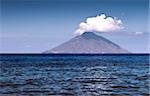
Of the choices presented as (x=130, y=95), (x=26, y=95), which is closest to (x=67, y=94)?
(x=26, y=95)

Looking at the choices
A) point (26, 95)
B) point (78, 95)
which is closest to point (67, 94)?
point (78, 95)

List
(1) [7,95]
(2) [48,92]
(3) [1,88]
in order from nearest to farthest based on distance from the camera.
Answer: (1) [7,95] → (2) [48,92] → (3) [1,88]

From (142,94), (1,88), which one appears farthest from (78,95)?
(1,88)

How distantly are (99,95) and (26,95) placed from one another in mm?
5331

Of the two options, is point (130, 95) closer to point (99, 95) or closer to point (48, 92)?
point (99, 95)

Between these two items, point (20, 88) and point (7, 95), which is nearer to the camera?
point (7, 95)

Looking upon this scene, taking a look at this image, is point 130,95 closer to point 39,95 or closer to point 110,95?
point 110,95

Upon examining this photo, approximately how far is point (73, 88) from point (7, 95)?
6547mm

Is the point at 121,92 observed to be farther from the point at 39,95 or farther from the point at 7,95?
the point at 7,95

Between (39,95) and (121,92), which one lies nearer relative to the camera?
(39,95)

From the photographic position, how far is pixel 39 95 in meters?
24.5

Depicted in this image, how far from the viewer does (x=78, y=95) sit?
24.6m

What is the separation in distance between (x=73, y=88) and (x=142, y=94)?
6276 millimetres

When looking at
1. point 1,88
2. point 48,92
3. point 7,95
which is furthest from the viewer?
point 1,88
